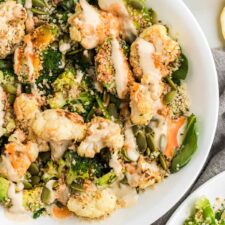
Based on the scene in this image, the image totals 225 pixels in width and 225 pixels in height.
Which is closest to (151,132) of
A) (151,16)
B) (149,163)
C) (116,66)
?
(149,163)

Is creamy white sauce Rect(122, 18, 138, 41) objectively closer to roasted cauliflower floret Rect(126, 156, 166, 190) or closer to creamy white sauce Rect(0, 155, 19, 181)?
roasted cauliflower floret Rect(126, 156, 166, 190)

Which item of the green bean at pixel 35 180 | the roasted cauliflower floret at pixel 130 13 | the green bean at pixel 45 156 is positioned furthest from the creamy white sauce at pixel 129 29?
the green bean at pixel 35 180

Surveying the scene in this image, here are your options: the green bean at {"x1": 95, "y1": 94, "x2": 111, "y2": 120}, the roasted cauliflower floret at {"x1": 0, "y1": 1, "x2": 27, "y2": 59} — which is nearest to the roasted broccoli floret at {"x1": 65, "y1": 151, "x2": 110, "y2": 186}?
the green bean at {"x1": 95, "y1": 94, "x2": 111, "y2": 120}

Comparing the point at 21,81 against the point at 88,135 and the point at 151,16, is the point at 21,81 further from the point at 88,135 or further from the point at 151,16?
the point at 151,16

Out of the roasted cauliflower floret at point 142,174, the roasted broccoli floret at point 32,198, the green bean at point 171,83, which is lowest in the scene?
the roasted broccoli floret at point 32,198

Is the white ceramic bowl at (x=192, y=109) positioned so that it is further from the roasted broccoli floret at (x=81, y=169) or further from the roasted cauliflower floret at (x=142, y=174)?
the roasted broccoli floret at (x=81, y=169)
